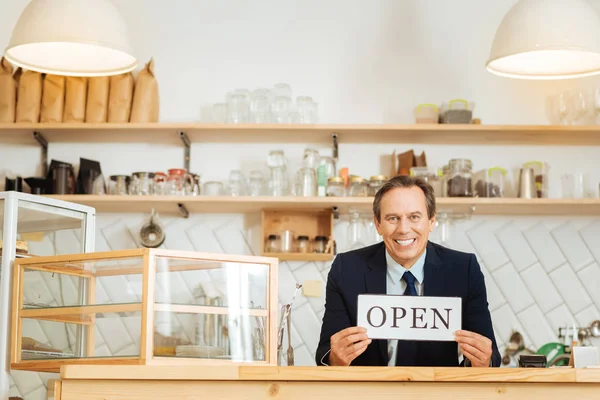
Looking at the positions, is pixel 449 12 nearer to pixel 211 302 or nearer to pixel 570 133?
pixel 570 133

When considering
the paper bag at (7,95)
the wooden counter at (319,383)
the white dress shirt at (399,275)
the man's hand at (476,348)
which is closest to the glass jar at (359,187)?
the white dress shirt at (399,275)

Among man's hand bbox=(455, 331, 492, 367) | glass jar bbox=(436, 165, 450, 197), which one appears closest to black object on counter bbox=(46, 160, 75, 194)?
glass jar bbox=(436, 165, 450, 197)

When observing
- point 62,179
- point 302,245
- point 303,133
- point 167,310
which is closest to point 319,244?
point 302,245

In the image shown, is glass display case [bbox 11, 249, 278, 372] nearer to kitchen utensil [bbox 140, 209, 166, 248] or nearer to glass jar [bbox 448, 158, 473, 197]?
kitchen utensil [bbox 140, 209, 166, 248]

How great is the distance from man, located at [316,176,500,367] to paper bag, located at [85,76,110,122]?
84.1 inches

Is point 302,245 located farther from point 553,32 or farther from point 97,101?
point 553,32

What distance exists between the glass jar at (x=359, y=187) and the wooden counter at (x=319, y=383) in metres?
2.48

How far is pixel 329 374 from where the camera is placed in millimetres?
1973

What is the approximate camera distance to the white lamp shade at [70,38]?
120 inches

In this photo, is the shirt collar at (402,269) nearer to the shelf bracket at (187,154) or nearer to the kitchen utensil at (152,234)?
the kitchen utensil at (152,234)

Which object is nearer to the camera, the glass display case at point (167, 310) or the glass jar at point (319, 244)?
the glass display case at point (167, 310)

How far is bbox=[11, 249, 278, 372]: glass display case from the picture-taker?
241 centimetres

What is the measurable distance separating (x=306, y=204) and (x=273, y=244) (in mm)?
270

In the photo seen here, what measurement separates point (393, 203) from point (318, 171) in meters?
1.68
